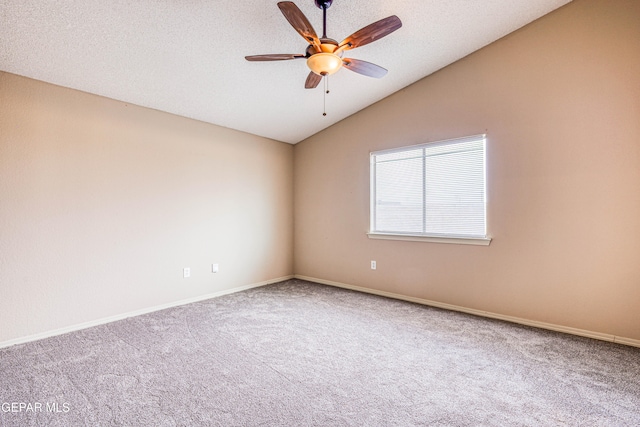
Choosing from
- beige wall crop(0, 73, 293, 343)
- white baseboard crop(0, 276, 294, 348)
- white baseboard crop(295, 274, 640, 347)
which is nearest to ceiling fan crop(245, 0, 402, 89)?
beige wall crop(0, 73, 293, 343)

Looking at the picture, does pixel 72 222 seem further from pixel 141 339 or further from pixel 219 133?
pixel 219 133

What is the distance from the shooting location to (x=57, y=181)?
302 centimetres

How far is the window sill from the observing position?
349cm

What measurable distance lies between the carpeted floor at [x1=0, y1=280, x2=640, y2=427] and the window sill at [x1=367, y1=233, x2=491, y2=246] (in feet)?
2.79

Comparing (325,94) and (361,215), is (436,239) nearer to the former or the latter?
(361,215)

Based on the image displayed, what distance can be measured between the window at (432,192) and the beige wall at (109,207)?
1993 millimetres

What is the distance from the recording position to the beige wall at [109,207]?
9.24 ft

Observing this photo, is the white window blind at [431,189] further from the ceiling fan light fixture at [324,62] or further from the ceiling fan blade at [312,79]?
the ceiling fan light fixture at [324,62]

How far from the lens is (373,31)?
6.84 ft

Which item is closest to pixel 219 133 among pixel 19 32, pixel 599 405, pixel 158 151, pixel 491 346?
pixel 158 151

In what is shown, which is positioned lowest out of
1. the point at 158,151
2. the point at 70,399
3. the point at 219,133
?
the point at 70,399

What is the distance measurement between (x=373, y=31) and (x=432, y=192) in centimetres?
232

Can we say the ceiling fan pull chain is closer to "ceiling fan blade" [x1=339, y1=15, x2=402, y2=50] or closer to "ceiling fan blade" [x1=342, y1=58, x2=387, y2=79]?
"ceiling fan blade" [x1=342, y1=58, x2=387, y2=79]

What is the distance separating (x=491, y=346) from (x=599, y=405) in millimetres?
849
